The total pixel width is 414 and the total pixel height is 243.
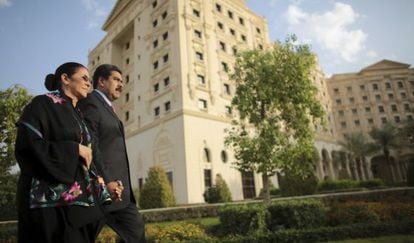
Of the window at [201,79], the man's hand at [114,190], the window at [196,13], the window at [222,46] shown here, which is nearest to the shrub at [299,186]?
the window at [201,79]

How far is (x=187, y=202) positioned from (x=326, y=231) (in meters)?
14.6

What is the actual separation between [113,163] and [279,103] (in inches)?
513

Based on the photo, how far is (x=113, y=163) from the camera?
304 centimetres

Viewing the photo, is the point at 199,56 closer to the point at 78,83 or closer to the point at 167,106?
the point at 167,106

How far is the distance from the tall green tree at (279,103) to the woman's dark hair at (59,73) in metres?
11.5

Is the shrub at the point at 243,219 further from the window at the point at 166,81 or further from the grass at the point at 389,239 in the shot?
the window at the point at 166,81

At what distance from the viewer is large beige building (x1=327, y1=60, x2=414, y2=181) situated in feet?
199

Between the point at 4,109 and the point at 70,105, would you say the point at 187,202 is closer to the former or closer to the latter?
the point at 4,109

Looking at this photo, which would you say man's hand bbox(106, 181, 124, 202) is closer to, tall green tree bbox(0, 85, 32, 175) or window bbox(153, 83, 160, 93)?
tall green tree bbox(0, 85, 32, 175)

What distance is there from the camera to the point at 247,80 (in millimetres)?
15453

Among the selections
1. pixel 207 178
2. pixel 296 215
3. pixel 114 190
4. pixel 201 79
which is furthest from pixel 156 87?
pixel 114 190

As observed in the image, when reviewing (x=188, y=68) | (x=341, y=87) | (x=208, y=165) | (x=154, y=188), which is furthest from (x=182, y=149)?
(x=341, y=87)

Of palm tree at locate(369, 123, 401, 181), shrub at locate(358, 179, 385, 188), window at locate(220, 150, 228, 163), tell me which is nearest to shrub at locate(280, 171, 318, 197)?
window at locate(220, 150, 228, 163)

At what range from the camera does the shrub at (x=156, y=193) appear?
1700 centimetres
